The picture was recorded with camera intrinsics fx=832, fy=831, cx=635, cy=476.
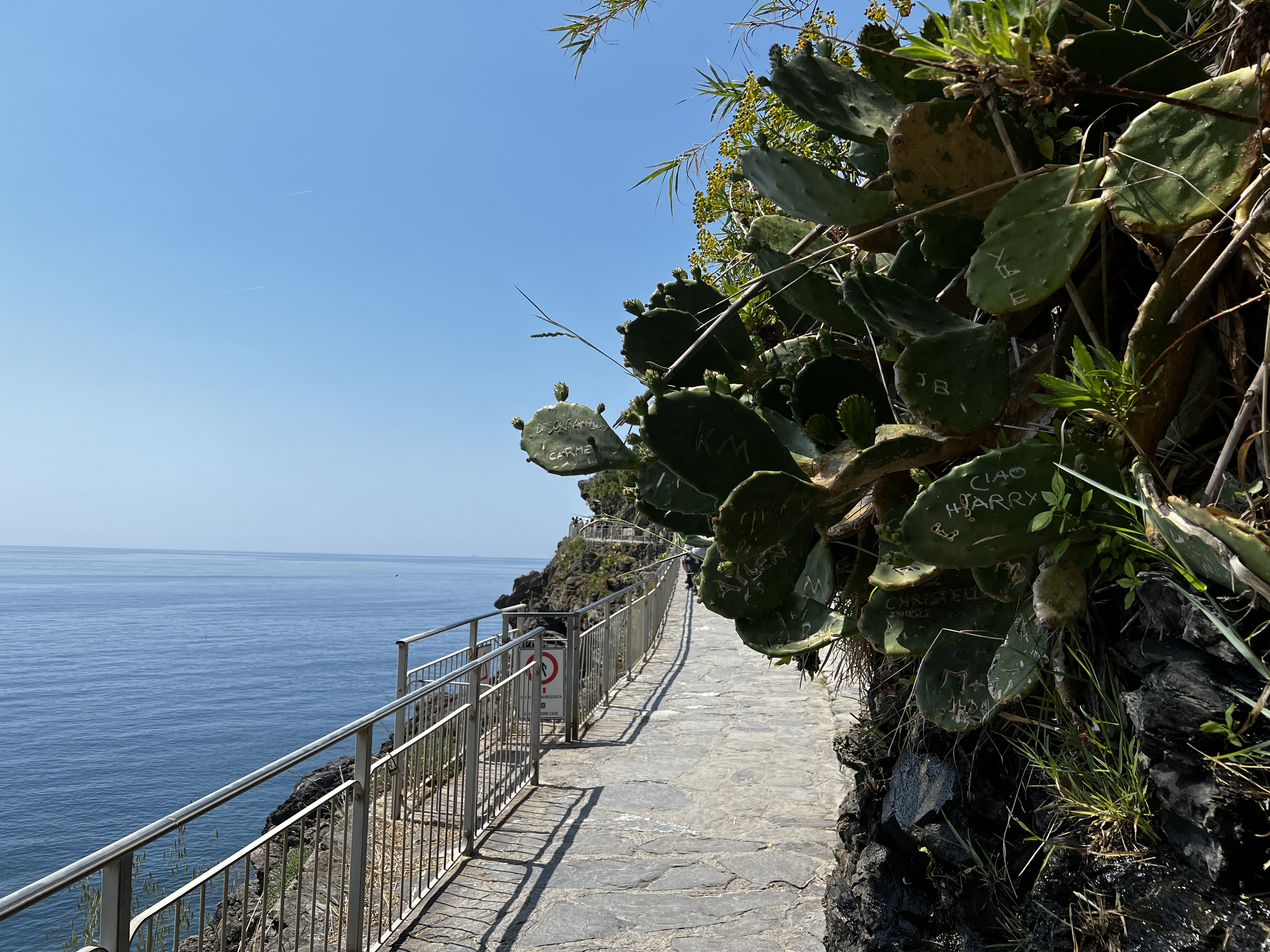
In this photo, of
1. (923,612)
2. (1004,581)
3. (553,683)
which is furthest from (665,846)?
(1004,581)

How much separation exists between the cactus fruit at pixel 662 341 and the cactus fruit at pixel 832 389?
357 mm

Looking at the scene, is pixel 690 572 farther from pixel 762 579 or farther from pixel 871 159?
pixel 871 159

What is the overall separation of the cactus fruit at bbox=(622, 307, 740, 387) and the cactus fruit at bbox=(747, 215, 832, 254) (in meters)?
0.41

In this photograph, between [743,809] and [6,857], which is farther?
[6,857]

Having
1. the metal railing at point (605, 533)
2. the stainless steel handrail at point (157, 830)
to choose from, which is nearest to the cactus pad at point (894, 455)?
the stainless steel handrail at point (157, 830)

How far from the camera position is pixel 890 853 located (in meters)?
2.90

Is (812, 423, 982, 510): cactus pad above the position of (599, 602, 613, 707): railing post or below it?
above

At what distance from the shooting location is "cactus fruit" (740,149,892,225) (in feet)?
7.50

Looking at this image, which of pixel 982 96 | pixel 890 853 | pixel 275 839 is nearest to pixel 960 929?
pixel 890 853

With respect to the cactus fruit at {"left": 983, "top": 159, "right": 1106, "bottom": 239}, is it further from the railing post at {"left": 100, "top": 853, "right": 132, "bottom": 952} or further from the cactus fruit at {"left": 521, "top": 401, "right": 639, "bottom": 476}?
the railing post at {"left": 100, "top": 853, "right": 132, "bottom": 952}

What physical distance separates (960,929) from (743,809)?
359 cm

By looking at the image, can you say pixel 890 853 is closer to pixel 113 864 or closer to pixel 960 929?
pixel 960 929

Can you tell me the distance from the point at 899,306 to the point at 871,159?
0.73 m

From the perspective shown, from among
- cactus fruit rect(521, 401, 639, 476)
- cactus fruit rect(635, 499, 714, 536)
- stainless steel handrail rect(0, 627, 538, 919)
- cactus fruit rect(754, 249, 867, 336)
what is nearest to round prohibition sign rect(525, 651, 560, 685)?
stainless steel handrail rect(0, 627, 538, 919)
